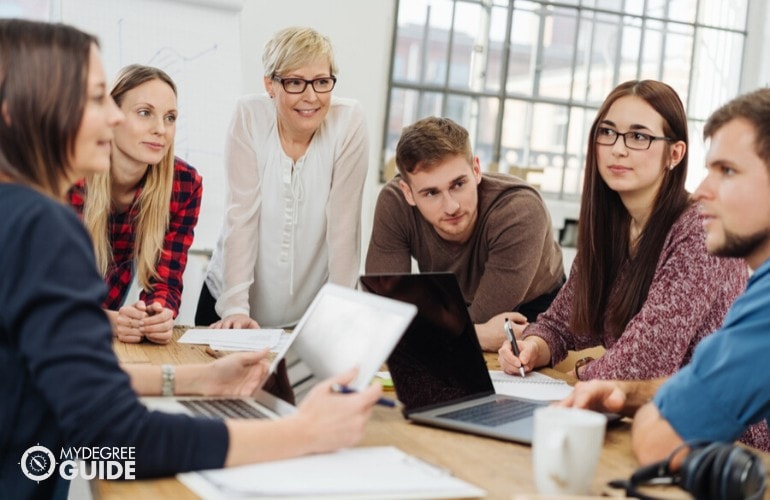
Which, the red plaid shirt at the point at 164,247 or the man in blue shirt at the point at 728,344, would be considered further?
the red plaid shirt at the point at 164,247

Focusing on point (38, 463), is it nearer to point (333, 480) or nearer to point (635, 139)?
point (333, 480)

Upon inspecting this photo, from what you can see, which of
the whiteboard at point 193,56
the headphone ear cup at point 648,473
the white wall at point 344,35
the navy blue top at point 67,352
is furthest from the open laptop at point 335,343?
the white wall at point 344,35

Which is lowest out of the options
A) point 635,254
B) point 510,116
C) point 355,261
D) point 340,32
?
point 355,261

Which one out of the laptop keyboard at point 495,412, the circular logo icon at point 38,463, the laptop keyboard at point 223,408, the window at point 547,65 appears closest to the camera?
the circular logo icon at point 38,463

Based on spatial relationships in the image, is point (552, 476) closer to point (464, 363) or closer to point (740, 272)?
point (464, 363)

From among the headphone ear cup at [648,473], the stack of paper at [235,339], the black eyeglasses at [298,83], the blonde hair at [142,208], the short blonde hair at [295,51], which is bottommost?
the stack of paper at [235,339]

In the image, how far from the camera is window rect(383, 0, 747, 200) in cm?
551

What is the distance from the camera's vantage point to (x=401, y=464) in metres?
1.07

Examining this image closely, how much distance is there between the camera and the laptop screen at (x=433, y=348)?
1.40 meters

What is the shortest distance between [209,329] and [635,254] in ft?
3.47

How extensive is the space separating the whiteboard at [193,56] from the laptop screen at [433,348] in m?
2.65

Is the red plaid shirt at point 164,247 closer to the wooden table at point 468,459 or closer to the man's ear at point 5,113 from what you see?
the wooden table at point 468,459

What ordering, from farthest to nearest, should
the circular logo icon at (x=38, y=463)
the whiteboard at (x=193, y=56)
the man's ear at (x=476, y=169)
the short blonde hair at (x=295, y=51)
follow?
the whiteboard at (x=193, y=56), the man's ear at (x=476, y=169), the short blonde hair at (x=295, y=51), the circular logo icon at (x=38, y=463)

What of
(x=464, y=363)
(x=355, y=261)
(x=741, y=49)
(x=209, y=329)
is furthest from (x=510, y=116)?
(x=464, y=363)
